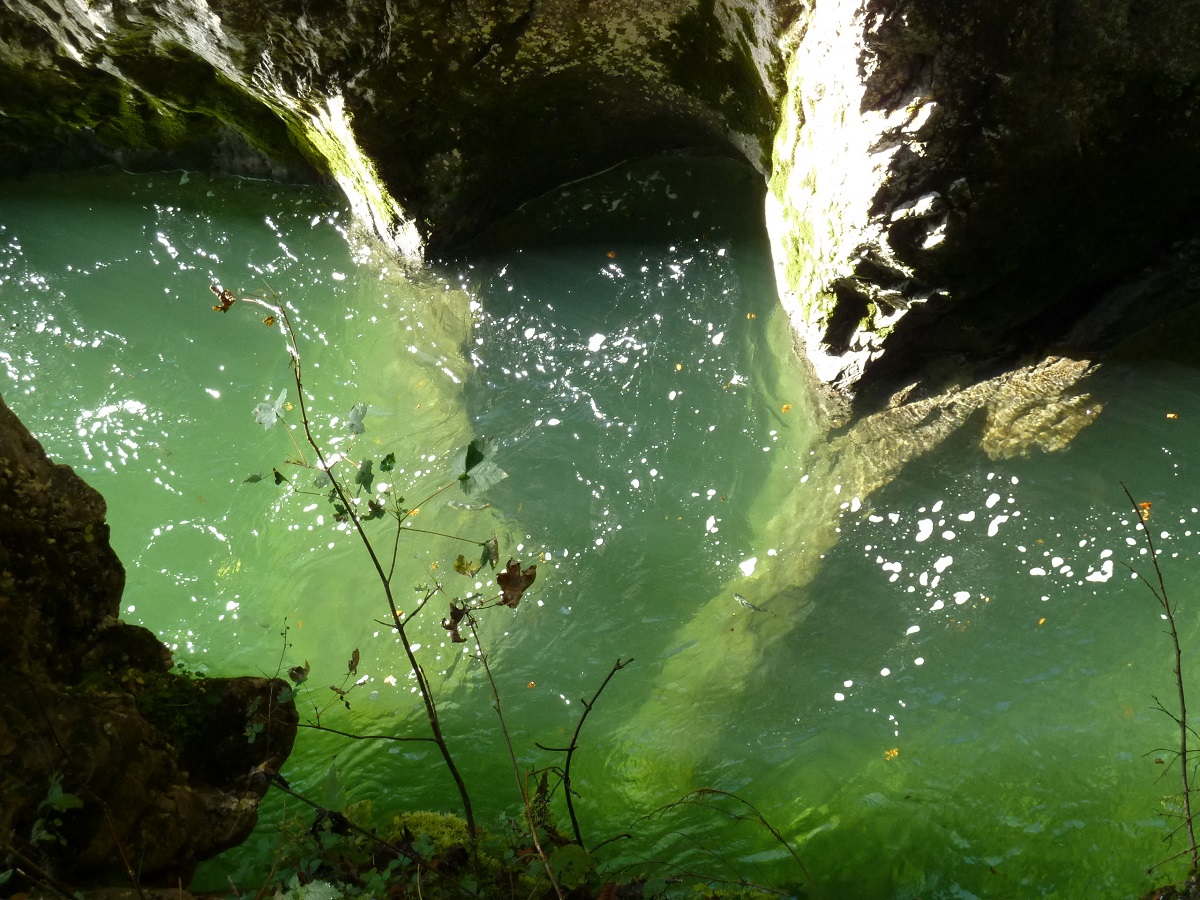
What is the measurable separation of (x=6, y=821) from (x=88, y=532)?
3.51ft

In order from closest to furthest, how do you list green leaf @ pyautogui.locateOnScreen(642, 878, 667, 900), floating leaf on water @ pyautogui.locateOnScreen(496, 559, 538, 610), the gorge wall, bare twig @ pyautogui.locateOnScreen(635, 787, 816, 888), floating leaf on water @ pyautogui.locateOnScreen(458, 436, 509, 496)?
1. floating leaf on water @ pyautogui.locateOnScreen(458, 436, 509, 496)
2. green leaf @ pyautogui.locateOnScreen(642, 878, 667, 900)
3. floating leaf on water @ pyautogui.locateOnScreen(496, 559, 538, 610)
4. bare twig @ pyautogui.locateOnScreen(635, 787, 816, 888)
5. the gorge wall

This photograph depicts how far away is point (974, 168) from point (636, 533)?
2.18m

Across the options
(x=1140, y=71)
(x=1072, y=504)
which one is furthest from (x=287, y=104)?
(x=1072, y=504)

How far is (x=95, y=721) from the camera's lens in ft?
8.89

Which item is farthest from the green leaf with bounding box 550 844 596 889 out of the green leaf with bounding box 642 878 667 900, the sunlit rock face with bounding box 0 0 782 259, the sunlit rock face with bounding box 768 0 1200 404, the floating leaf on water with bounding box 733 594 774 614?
the sunlit rock face with bounding box 0 0 782 259

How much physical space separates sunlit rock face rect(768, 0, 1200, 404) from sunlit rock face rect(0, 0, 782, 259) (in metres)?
0.70

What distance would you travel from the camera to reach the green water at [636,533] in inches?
130

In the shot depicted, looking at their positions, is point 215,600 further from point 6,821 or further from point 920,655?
point 920,655

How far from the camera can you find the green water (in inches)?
130

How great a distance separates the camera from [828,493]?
4227 mm

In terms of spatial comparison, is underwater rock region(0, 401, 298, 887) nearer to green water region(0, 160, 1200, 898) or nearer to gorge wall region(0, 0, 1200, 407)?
green water region(0, 160, 1200, 898)

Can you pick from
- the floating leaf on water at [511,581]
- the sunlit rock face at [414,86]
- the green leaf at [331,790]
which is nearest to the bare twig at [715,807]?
the floating leaf on water at [511,581]

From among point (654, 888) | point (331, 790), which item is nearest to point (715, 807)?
point (654, 888)

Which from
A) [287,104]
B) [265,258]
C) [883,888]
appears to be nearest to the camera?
[883,888]
